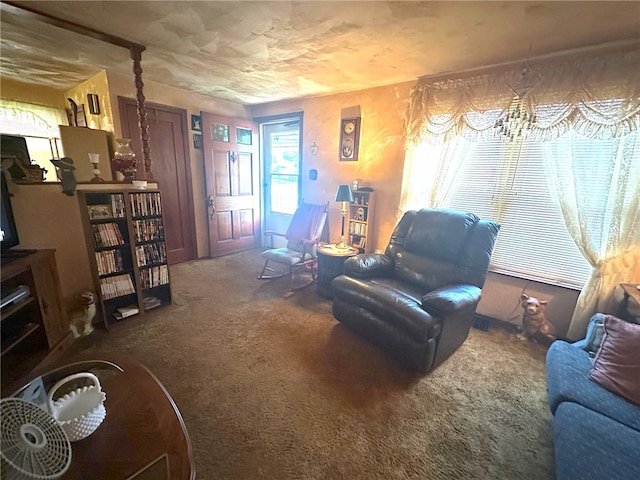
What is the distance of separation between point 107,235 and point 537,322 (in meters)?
3.67

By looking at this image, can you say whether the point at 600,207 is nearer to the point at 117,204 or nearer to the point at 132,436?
the point at 132,436

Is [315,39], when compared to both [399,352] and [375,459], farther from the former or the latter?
[375,459]

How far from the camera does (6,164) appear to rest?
73.1 inches

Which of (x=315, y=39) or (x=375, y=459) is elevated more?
(x=315, y=39)

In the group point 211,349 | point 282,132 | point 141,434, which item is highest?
point 282,132

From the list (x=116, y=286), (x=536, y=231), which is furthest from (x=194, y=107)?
(x=536, y=231)

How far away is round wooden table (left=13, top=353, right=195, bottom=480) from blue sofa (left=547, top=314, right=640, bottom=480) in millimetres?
1353

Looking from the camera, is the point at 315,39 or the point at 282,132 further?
the point at 282,132

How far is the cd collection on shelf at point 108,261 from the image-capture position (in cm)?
225

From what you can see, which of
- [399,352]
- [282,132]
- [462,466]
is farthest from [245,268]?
[462,466]

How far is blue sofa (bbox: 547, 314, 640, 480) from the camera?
0.98m

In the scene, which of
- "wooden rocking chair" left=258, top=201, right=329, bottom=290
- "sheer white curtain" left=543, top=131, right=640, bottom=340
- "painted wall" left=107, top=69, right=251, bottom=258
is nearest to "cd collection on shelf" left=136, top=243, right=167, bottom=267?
"wooden rocking chair" left=258, top=201, right=329, bottom=290

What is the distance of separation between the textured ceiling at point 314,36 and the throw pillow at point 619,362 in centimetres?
174

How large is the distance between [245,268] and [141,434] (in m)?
2.96
